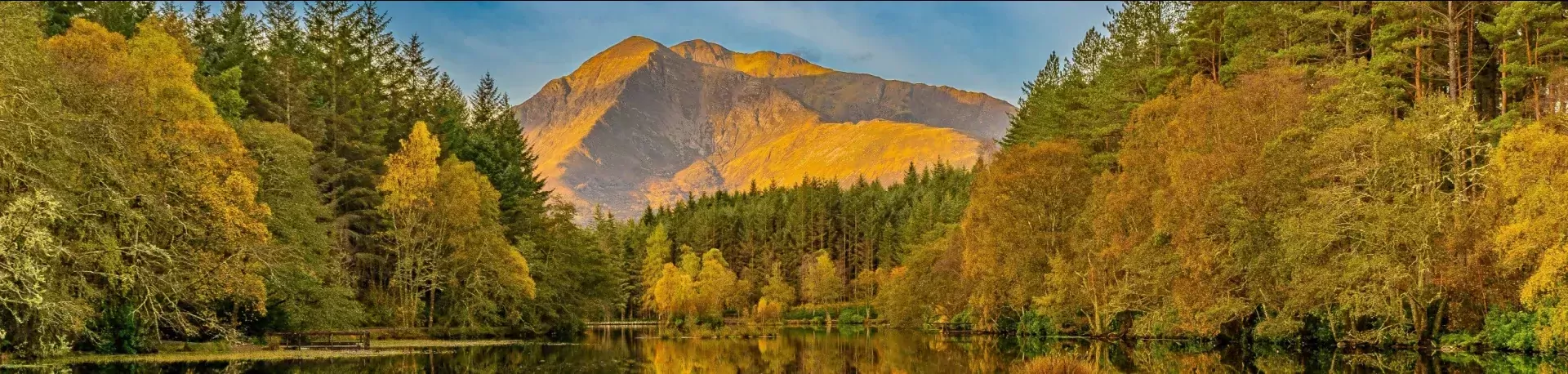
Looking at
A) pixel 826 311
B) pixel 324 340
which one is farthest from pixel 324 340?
pixel 826 311

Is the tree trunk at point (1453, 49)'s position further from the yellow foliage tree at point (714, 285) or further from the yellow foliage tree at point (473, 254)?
the yellow foliage tree at point (714, 285)

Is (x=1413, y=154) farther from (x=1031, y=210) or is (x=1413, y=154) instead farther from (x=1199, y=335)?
(x=1031, y=210)

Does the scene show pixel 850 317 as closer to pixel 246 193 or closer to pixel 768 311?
pixel 768 311

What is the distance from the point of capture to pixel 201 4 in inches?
2699

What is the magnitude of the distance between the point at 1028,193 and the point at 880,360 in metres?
20.3

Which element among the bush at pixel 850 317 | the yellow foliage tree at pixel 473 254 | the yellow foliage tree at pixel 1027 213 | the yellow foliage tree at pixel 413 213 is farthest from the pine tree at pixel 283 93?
the bush at pixel 850 317

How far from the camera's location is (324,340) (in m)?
48.2

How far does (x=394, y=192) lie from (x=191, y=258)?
23.5 metres

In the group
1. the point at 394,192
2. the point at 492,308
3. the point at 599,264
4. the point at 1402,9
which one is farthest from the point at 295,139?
the point at 1402,9

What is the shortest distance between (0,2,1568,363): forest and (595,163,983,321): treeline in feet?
117

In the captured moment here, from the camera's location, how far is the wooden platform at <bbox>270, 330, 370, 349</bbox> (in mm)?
44906

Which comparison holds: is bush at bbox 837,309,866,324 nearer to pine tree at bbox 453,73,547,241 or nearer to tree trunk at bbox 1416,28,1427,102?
pine tree at bbox 453,73,547,241

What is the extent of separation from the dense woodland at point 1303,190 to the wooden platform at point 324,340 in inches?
1242

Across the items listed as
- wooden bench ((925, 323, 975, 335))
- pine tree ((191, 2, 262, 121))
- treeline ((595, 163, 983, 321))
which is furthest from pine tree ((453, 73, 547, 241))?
wooden bench ((925, 323, 975, 335))
